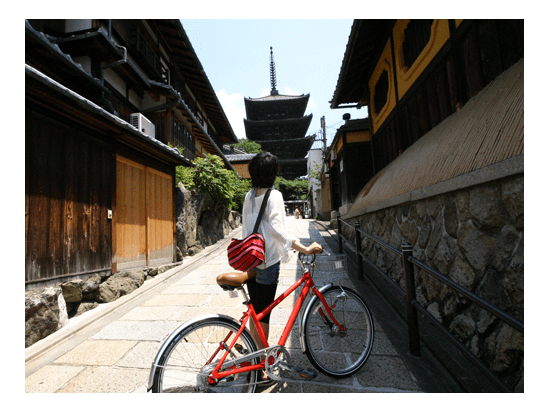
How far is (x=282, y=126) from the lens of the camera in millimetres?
38594

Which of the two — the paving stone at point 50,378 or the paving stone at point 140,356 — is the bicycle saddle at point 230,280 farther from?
the paving stone at point 50,378

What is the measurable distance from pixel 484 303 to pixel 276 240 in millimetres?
1511

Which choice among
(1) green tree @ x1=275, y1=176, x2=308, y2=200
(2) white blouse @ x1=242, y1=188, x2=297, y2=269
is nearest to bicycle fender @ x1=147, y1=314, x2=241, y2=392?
(2) white blouse @ x1=242, y1=188, x2=297, y2=269

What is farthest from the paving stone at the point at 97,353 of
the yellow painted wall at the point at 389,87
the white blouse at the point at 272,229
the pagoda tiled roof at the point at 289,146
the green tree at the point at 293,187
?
the pagoda tiled roof at the point at 289,146

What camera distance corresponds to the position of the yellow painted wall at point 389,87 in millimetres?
6414

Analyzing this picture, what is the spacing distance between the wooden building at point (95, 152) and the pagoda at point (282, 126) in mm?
27545

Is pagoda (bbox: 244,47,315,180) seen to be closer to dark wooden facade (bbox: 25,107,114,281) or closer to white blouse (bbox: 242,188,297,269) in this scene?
dark wooden facade (bbox: 25,107,114,281)

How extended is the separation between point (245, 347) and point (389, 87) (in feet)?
22.5

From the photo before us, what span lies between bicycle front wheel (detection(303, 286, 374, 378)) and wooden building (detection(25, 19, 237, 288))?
401 cm

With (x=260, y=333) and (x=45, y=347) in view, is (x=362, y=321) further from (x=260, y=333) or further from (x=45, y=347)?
(x=45, y=347)

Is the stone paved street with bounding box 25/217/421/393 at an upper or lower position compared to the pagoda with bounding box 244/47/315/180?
lower

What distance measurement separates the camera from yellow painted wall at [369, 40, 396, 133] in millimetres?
6414

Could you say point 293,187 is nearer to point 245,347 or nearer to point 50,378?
point 50,378

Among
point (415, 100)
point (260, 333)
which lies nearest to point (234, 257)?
point (260, 333)
